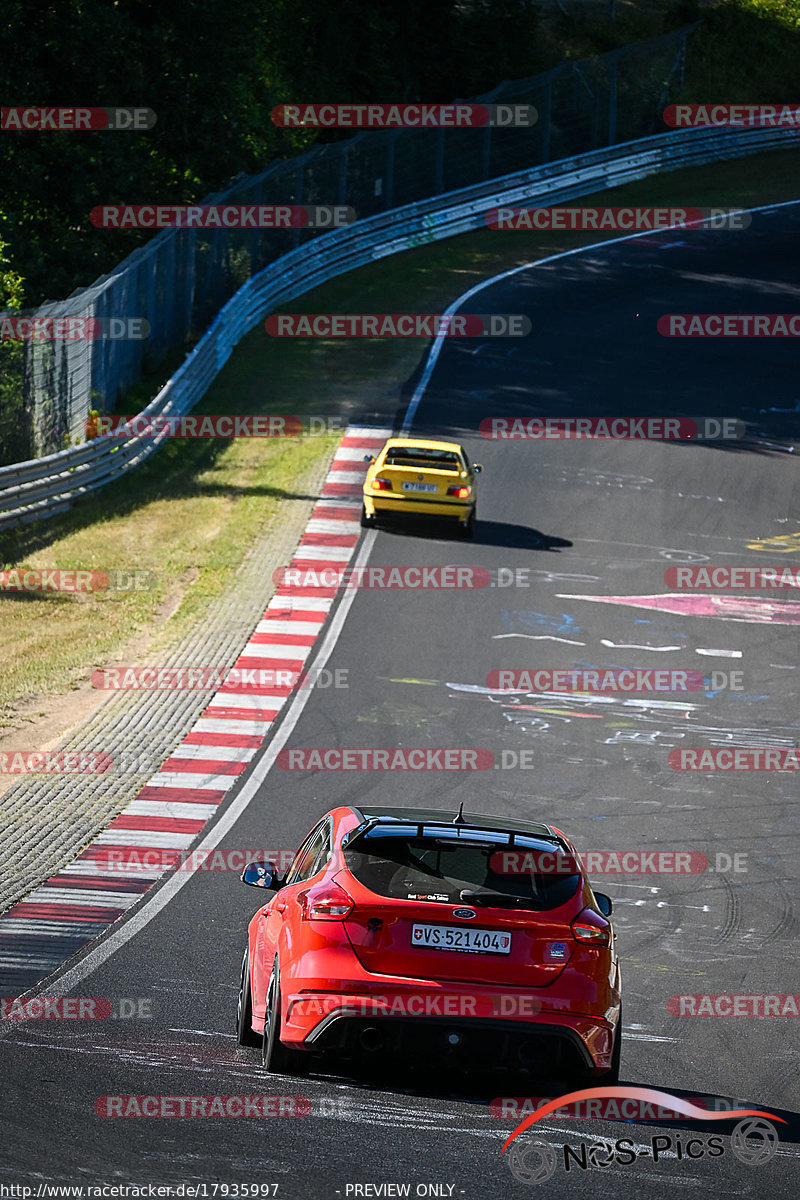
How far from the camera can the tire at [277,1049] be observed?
7547 mm

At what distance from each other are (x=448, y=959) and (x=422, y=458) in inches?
694

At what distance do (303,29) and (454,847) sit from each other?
48.7 meters

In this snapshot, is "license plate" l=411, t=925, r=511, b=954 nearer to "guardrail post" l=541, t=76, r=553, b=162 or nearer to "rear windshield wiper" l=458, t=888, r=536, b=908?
"rear windshield wiper" l=458, t=888, r=536, b=908

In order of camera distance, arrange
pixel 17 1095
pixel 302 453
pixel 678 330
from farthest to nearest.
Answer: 1. pixel 678 330
2. pixel 302 453
3. pixel 17 1095

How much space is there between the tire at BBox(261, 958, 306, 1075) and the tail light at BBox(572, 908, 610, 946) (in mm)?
1430

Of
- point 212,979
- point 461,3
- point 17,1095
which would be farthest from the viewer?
point 461,3

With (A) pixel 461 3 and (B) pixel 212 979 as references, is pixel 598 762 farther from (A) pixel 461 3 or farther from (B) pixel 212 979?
(A) pixel 461 3

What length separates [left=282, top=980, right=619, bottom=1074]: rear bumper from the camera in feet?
23.7

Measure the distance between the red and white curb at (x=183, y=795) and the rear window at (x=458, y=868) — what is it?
9.23ft

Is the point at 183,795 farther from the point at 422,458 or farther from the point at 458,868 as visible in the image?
the point at 422,458

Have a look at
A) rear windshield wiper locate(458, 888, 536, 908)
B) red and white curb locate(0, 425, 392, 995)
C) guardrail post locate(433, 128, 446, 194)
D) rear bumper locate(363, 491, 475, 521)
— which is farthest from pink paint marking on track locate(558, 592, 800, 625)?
guardrail post locate(433, 128, 446, 194)

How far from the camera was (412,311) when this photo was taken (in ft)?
125

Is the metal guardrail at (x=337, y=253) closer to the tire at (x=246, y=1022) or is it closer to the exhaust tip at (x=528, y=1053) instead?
the tire at (x=246, y=1022)

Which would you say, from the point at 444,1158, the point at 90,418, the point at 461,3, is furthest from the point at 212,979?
the point at 461,3
